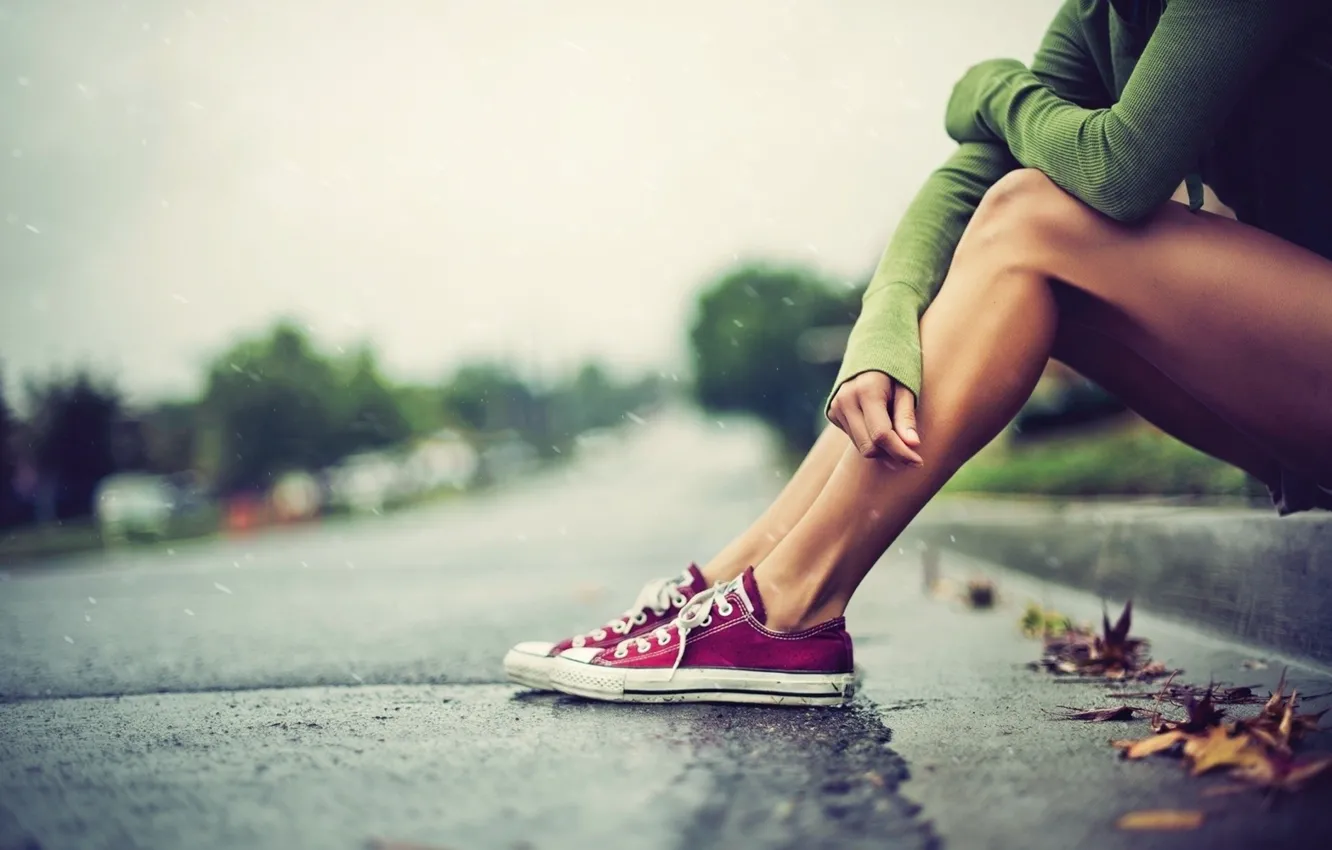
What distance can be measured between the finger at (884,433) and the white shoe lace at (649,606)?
0.61m

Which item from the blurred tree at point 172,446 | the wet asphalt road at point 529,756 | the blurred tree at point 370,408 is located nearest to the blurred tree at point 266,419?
the blurred tree at point 370,408

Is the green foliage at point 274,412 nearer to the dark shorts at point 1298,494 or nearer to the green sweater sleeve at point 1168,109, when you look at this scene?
the dark shorts at point 1298,494

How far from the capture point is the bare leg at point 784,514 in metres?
1.84

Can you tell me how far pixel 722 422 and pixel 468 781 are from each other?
6063 cm

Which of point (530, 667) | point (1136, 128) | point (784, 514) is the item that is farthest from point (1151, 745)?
point (530, 667)

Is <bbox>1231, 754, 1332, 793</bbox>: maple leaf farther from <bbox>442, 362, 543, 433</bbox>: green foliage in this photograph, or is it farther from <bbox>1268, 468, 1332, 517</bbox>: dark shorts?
<bbox>442, 362, 543, 433</bbox>: green foliage

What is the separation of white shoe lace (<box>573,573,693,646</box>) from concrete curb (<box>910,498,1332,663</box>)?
1335 mm

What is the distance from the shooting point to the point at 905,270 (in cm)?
165

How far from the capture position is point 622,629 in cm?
185

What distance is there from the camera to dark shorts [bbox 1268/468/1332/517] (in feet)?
→ 5.69

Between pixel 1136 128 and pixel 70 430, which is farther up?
pixel 70 430

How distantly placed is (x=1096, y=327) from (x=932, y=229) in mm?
334

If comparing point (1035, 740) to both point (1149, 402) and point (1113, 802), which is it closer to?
point (1113, 802)

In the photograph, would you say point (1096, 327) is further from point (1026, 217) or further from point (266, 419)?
point (266, 419)
